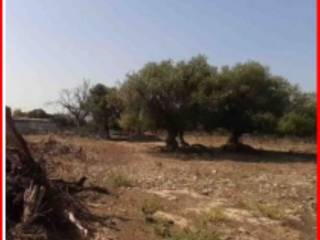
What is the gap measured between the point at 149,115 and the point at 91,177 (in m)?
10.6

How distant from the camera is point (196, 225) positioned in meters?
6.23

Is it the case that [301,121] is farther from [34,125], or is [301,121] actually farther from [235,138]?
[34,125]

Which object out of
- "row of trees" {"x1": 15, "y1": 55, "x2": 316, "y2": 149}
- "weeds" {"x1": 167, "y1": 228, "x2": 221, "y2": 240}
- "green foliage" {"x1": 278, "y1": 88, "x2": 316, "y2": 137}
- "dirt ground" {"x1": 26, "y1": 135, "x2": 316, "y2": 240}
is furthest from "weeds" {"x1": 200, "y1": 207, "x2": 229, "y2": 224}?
"green foliage" {"x1": 278, "y1": 88, "x2": 316, "y2": 137}

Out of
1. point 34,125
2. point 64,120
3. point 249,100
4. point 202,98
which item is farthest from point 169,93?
point 64,120

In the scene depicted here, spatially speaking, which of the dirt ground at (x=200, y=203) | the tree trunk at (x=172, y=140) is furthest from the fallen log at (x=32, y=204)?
Answer: the tree trunk at (x=172, y=140)

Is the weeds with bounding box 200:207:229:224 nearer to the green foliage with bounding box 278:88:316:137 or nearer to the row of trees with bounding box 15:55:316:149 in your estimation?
the row of trees with bounding box 15:55:316:149

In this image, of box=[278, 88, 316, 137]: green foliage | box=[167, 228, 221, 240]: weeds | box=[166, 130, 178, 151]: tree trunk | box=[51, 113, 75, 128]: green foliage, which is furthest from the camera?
box=[51, 113, 75, 128]: green foliage

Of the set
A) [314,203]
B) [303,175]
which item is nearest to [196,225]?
[314,203]

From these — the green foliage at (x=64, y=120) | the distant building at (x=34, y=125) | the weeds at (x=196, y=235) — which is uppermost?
the green foliage at (x=64, y=120)

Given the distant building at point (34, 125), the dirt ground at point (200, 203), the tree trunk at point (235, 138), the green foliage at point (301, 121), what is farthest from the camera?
the distant building at point (34, 125)

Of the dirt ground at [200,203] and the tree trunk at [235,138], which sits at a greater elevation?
the tree trunk at [235,138]

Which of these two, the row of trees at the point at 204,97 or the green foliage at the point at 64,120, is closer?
the row of trees at the point at 204,97

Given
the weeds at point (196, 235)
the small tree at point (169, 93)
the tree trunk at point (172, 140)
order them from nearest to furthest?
the weeds at point (196, 235) < the small tree at point (169, 93) < the tree trunk at point (172, 140)

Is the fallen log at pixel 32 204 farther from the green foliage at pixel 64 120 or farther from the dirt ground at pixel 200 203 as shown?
the green foliage at pixel 64 120
